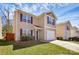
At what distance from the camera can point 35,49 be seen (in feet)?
9.14

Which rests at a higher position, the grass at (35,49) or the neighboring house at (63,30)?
the neighboring house at (63,30)

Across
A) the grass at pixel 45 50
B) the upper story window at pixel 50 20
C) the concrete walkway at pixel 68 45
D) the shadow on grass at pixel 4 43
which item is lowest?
the grass at pixel 45 50

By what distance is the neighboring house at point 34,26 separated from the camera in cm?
280

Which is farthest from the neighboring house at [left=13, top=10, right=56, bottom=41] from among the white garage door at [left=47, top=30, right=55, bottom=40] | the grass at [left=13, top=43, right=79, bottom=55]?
the grass at [left=13, top=43, right=79, bottom=55]

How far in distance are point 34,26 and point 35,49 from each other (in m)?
0.28

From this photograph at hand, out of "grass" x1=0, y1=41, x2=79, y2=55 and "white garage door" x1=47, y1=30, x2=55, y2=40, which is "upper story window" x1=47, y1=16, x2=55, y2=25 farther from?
"grass" x1=0, y1=41, x2=79, y2=55

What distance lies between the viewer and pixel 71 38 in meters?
2.84

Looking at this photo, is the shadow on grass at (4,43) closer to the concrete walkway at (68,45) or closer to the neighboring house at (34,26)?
the neighboring house at (34,26)

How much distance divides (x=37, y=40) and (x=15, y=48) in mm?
285

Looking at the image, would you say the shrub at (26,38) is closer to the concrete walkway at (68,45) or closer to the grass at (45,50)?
the grass at (45,50)

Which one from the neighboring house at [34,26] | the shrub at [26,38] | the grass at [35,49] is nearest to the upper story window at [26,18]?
the neighboring house at [34,26]

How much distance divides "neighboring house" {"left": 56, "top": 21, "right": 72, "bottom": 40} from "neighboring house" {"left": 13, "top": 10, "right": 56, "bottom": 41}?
5cm
